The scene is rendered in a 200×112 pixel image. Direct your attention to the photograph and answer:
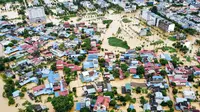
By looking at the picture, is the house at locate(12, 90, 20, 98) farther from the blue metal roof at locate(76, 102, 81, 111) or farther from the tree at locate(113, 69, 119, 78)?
the tree at locate(113, 69, 119, 78)

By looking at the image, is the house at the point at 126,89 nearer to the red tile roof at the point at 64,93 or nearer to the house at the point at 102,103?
the house at the point at 102,103

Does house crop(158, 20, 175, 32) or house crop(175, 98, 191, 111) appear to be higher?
house crop(158, 20, 175, 32)

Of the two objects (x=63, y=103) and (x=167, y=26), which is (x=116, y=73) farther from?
(x=167, y=26)

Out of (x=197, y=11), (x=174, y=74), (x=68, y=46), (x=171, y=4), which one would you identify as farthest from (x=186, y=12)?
(x=68, y=46)

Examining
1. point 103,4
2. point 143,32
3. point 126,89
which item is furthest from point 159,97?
point 103,4

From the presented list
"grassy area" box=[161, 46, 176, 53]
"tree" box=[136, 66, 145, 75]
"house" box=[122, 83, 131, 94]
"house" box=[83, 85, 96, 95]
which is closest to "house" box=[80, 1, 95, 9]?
"grassy area" box=[161, 46, 176, 53]

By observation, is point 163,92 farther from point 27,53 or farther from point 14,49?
point 14,49
